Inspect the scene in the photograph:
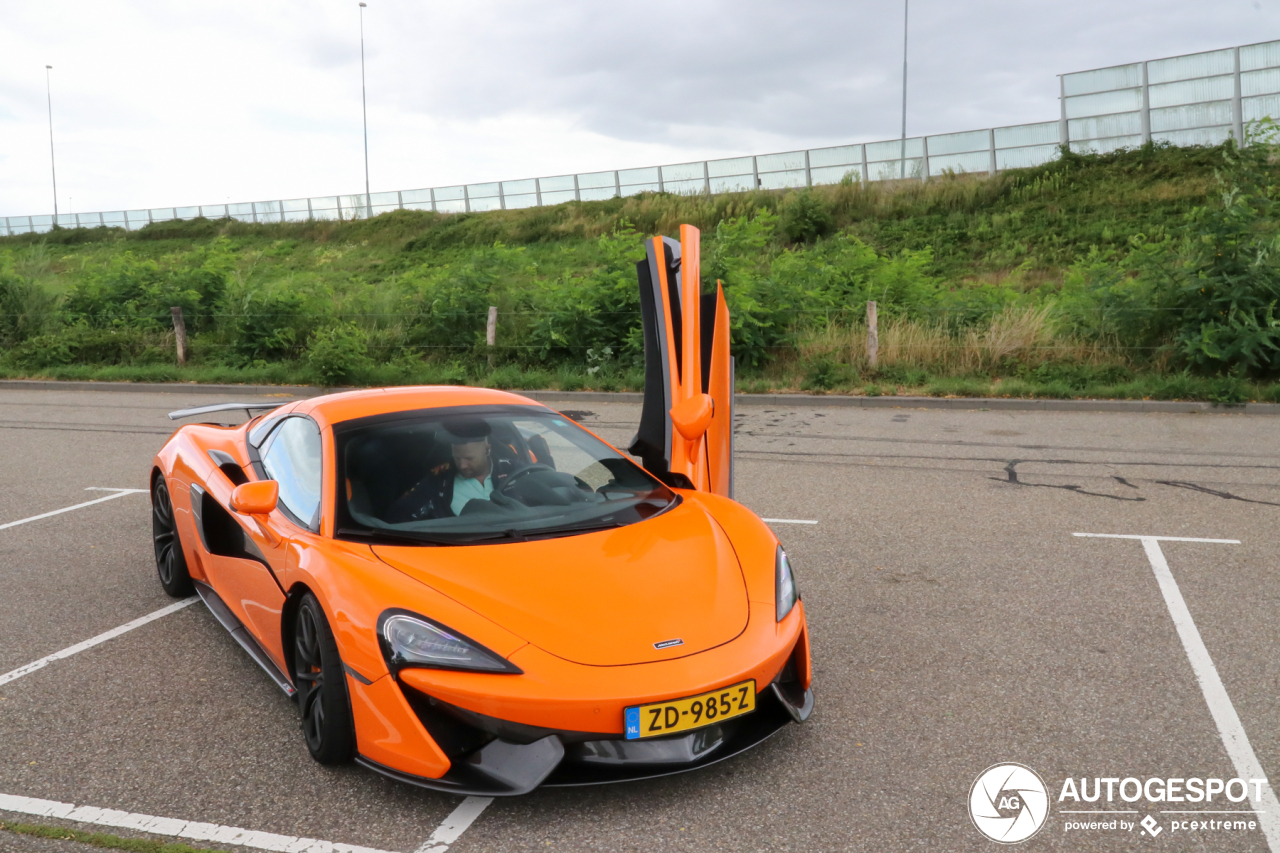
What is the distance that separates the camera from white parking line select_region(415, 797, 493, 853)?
2838mm

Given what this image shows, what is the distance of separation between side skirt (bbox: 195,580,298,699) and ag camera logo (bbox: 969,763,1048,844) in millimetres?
2422

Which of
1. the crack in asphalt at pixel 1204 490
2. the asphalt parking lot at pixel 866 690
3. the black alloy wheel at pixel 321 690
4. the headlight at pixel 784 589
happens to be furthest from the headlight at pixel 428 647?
the crack in asphalt at pixel 1204 490

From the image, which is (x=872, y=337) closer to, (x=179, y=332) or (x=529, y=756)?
(x=179, y=332)

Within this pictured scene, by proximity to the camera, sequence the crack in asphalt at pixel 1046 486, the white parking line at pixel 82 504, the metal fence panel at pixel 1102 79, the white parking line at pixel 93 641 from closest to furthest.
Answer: the white parking line at pixel 93 641 < the white parking line at pixel 82 504 < the crack in asphalt at pixel 1046 486 < the metal fence panel at pixel 1102 79

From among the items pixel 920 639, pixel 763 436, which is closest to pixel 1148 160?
pixel 763 436

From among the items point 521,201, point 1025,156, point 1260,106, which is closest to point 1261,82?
point 1260,106

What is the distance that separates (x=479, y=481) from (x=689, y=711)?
1.53 meters

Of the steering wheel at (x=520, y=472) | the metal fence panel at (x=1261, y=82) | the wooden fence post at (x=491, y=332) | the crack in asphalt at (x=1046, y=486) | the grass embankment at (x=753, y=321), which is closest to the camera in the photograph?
the steering wheel at (x=520, y=472)

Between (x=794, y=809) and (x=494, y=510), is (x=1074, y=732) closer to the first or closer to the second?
(x=794, y=809)

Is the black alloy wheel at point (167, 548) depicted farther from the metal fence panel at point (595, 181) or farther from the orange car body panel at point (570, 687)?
the metal fence panel at point (595, 181)

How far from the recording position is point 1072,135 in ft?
A: 110

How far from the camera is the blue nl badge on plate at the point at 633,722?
287cm

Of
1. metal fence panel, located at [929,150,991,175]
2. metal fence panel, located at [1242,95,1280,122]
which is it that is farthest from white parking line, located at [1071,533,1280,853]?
metal fence panel, located at [1242,95,1280,122]

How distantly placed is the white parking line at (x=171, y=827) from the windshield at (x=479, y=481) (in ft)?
3.49
